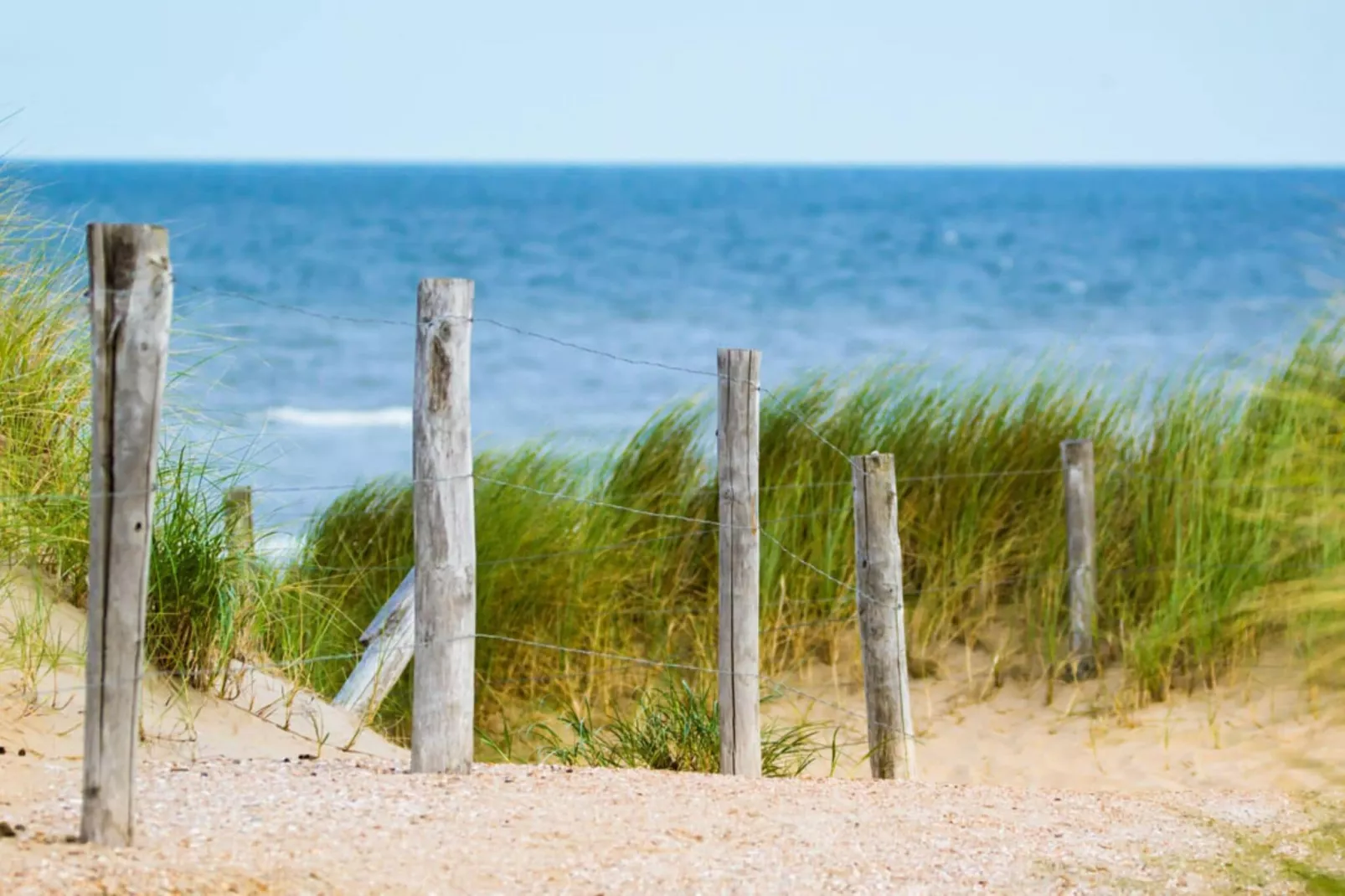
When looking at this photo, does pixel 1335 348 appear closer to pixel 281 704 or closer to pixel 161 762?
pixel 281 704

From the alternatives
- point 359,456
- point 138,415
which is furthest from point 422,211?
point 138,415

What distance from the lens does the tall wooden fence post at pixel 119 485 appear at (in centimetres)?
337

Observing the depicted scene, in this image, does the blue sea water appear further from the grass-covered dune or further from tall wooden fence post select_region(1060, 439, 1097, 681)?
tall wooden fence post select_region(1060, 439, 1097, 681)

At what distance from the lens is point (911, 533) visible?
7426 mm

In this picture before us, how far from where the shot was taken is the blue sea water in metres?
15.6

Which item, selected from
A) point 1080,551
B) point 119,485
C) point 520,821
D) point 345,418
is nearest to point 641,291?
point 345,418

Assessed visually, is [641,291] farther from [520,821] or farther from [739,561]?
[520,821]

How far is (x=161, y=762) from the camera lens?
4.36m

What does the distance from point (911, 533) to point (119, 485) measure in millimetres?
4686

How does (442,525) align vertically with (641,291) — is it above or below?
below

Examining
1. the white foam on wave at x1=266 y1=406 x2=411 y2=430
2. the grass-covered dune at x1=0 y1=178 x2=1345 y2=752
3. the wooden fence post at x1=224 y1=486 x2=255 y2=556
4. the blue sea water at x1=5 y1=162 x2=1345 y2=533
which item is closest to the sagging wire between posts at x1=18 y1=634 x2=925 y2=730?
the grass-covered dune at x1=0 y1=178 x2=1345 y2=752

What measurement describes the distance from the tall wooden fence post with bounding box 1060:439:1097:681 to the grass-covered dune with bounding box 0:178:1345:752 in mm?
130

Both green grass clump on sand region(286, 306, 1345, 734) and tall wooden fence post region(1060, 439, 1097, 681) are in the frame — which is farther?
tall wooden fence post region(1060, 439, 1097, 681)

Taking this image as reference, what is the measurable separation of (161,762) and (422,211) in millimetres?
50668
